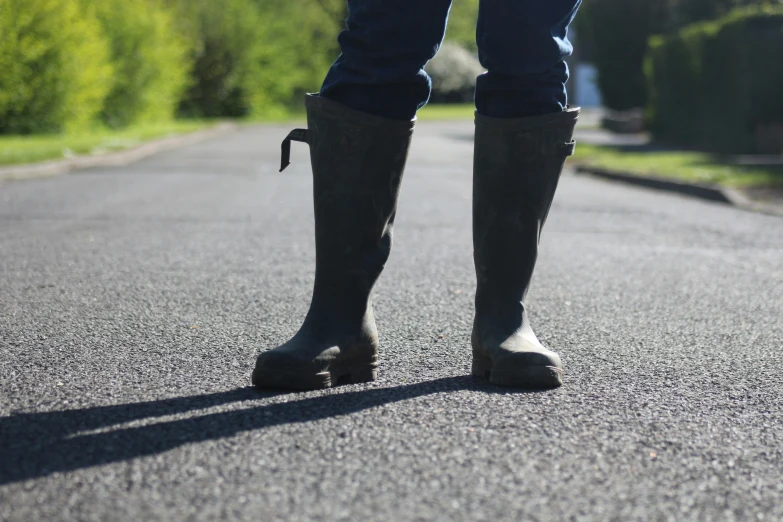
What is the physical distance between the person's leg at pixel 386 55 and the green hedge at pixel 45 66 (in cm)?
1344

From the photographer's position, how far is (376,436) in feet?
6.23

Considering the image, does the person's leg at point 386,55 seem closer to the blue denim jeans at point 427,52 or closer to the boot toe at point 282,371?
the blue denim jeans at point 427,52

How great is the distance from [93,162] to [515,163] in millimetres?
10280

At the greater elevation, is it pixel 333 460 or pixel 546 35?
pixel 546 35

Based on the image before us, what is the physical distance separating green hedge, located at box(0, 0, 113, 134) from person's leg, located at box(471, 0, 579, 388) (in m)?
13.5

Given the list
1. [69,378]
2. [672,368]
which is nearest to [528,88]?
[672,368]

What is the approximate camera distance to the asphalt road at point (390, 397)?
63.6 inches

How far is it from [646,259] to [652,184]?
5.73 metres

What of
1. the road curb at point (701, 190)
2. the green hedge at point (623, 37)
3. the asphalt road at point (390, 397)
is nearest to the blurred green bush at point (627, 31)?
the green hedge at point (623, 37)

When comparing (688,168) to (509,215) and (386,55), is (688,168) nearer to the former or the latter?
(509,215)

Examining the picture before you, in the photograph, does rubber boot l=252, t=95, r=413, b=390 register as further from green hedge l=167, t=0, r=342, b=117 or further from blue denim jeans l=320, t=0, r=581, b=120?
green hedge l=167, t=0, r=342, b=117

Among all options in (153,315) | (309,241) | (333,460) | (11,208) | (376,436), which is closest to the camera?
(333,460)

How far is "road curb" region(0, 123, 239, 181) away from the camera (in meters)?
9.74

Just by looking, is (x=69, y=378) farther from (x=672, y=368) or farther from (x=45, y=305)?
(x=672, y=368)
